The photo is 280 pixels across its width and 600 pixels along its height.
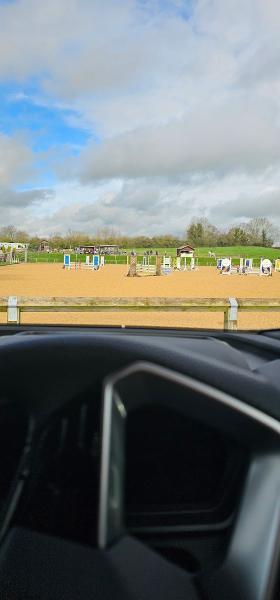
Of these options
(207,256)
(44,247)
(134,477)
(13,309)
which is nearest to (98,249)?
(207,256)

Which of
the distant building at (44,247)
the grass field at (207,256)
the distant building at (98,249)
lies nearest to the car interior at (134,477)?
the grass field at (207,256)

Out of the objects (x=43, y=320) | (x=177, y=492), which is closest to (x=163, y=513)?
(x=177, y=492)

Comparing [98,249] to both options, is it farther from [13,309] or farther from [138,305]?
[13,309]

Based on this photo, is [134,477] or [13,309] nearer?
[134,477]

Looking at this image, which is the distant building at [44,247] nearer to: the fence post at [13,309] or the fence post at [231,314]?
the fence post at [13,309]

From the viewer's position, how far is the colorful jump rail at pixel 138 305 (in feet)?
22.6

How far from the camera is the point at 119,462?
116 cm

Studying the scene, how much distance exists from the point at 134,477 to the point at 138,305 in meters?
5.88

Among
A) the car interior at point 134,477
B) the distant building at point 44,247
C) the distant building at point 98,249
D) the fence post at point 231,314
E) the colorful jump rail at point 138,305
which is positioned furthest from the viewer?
the distant building at point 44,247

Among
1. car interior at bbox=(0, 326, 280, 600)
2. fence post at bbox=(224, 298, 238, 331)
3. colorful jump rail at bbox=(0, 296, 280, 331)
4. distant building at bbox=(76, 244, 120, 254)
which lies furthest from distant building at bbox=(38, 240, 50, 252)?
car interior at bbox=(0, 326, 280, 600)

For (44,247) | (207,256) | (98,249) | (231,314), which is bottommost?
(231,314)

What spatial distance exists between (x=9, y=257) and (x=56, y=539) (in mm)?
81454

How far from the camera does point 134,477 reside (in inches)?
46.9

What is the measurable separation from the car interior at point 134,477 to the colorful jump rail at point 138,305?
5.68 meters
